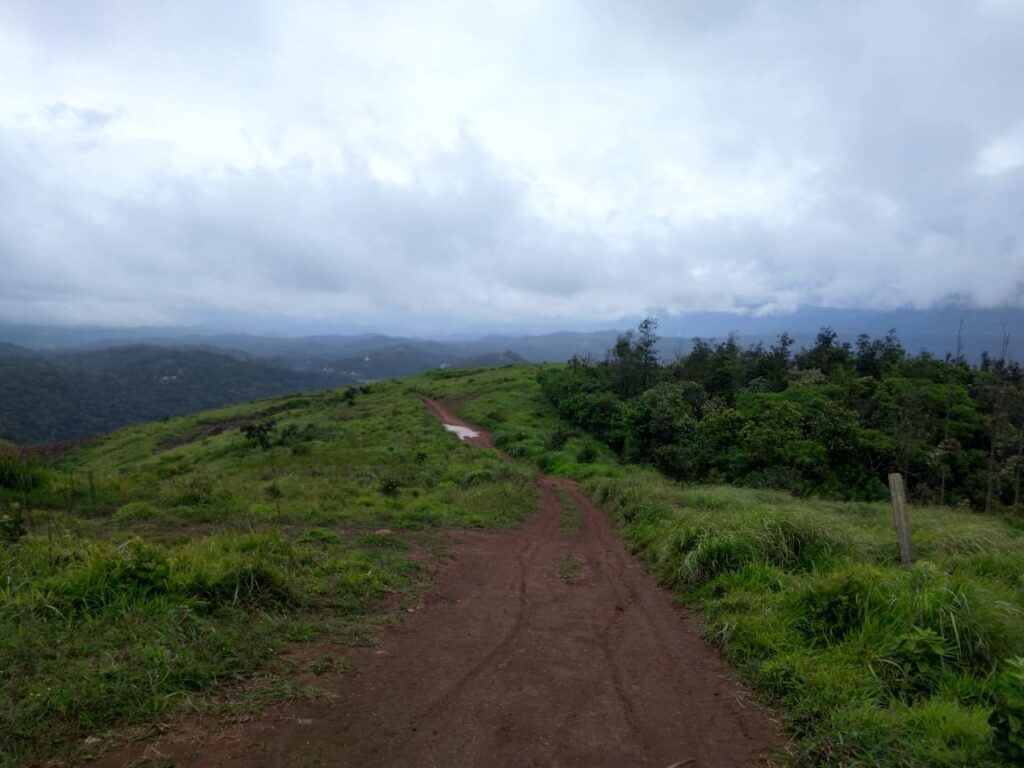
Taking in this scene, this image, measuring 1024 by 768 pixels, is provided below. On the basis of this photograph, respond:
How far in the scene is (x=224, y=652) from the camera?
16.9 ft

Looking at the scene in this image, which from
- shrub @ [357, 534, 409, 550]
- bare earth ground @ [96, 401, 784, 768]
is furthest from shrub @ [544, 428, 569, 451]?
bare earth ground @ [96, 401, 784, 768]

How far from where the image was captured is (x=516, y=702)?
498 cm

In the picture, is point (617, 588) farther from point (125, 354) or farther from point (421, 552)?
point (125, 354)

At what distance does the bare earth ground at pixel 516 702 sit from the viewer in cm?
416

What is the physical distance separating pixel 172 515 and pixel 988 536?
45.3 ft

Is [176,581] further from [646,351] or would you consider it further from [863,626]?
[646,351]

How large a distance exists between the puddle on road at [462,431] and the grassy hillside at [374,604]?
56.2ft

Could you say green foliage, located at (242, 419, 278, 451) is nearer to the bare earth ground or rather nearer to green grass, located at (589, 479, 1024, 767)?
the bare earth ground

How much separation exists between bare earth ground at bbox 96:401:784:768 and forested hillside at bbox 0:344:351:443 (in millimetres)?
84539

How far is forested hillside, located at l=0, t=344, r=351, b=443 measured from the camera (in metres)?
85.4

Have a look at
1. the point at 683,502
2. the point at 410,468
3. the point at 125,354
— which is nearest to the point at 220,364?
the point at 125,354

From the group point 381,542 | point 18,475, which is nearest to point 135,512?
point 18,475

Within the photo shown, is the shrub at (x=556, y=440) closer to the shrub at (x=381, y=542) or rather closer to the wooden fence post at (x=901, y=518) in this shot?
the shrub at (x=381, y=542)

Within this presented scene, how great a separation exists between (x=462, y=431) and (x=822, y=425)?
56.4ft
